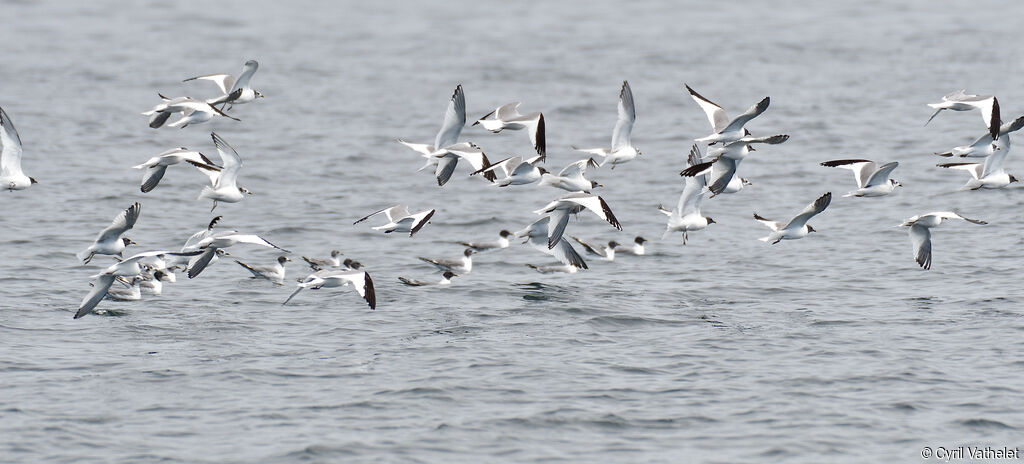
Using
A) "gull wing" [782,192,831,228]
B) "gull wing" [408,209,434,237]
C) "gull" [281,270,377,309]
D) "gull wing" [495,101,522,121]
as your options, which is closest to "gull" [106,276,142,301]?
"gull" [281,270,377,309]

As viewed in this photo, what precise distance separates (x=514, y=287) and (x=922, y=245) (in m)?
7.36

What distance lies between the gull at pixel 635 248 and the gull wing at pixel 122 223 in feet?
34.5

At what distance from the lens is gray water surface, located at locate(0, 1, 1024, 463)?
701 inches

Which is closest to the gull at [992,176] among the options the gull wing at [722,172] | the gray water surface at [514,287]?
the gray water surface at [514,287]

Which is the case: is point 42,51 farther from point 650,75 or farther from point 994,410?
point 994,410

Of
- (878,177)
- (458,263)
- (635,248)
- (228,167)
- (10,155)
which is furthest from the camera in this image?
(635,248)

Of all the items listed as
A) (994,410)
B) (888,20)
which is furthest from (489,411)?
(888,20)

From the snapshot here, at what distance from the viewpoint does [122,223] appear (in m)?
20.9

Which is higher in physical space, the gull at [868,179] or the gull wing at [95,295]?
the gull at [868,179]

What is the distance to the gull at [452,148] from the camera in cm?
2258

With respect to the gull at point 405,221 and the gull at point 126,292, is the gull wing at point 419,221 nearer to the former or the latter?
the gull at point 405,221

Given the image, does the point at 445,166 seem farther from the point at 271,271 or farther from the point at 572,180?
the point at 271,271

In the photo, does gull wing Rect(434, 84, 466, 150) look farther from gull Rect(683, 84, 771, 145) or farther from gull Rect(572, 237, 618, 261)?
gull Rect(572, 237, 618, 261)

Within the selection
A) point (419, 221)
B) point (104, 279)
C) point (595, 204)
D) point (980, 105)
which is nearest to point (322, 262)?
point (419, 221)
